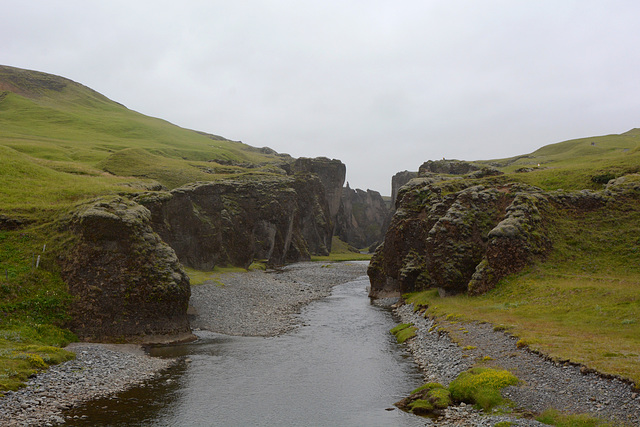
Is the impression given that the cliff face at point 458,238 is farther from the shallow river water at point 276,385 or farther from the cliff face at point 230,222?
the cliff face at point 230,222

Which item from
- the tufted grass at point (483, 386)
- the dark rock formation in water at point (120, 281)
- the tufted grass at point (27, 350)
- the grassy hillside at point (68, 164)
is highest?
the grassy hillside at point (68, 164)

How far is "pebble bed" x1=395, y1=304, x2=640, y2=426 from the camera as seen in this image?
18922 millimetres

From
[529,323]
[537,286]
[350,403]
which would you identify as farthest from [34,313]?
[537,286]

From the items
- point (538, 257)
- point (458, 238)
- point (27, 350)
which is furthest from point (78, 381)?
point (538, 257)

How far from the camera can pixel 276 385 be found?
29.8 meters

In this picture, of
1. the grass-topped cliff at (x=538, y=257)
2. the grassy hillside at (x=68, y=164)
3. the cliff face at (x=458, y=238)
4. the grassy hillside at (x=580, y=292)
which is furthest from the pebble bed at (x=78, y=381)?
the cliff face at (x=458, y=238)

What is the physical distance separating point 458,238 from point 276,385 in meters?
35.0

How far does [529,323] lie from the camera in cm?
3506

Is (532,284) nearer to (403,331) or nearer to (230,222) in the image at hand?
(403,331)

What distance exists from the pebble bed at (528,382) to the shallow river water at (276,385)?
2.20 meters

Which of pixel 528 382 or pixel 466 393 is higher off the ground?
pixel 528 382

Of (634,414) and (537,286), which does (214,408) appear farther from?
(537,286)

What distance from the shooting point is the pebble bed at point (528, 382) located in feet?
62.1

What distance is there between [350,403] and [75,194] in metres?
42.7
